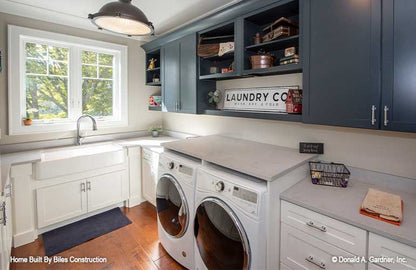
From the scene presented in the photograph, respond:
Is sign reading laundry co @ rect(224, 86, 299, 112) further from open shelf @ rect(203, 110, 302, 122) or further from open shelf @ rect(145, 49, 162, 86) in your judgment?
open shelf @ rect(145, 49, 162, 86)

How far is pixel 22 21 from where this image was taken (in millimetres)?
2420

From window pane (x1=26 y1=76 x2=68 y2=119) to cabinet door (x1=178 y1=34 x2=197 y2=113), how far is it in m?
1.53

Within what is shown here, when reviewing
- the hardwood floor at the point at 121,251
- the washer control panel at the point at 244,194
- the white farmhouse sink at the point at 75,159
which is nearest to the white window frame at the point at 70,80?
the white farmhouse sink at the point at 75,159

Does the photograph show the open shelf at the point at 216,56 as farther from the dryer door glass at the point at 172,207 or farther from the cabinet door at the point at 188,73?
the dryer door glass at the point at 172,207

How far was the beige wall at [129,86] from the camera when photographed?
7.72 feet

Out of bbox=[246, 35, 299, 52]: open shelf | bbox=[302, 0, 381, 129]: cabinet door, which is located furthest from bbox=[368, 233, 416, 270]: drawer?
bbox=[246, 35, 299, 52]: open shelf

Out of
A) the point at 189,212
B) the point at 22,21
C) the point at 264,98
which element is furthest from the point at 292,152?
the point at 22,21

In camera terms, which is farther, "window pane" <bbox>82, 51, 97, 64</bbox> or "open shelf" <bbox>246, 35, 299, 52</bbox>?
"window pane" <bbox>82, 51, 97, 64</bbox>

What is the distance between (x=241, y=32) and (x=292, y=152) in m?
1.14

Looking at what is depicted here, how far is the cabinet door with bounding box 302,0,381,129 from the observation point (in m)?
1.25

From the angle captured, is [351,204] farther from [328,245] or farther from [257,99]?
[257,99]

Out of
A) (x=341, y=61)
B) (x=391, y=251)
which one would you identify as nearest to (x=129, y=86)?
(x=341, y=61)

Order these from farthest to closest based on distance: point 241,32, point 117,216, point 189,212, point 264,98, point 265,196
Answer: point 117,216, point 264,98, point 241,32, point 189,212, point 265,196

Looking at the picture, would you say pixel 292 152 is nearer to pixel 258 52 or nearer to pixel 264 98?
pixel 264 98
